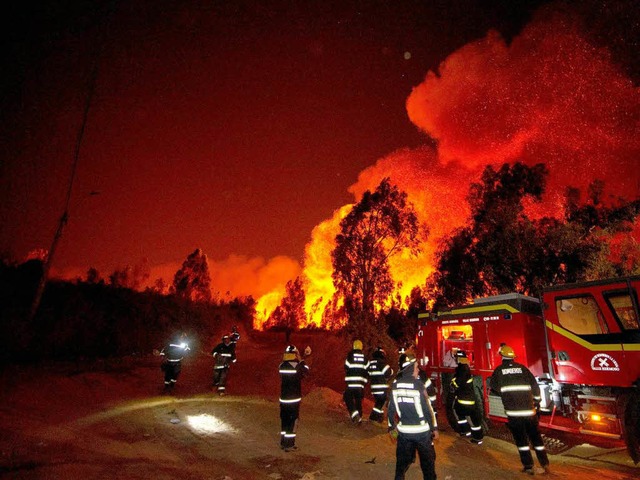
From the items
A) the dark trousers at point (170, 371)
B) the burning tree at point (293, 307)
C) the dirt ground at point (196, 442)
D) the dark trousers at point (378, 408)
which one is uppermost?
the burning tree at point (293, 307)

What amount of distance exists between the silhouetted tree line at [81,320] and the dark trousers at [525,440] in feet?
48.4

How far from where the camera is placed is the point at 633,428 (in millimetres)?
6973

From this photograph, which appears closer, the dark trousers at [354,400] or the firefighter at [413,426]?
the firefighter at [413,426]

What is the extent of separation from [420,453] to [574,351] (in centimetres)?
471

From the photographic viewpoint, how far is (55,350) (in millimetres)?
14797

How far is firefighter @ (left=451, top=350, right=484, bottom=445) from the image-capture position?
8523mm

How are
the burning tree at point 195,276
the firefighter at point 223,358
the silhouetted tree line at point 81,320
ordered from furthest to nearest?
the burning tree at point 195,276, the silhouetted tree line at point 81,320, the firefighter at point 223,358

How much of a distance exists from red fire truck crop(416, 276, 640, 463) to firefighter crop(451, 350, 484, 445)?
0.78 meters

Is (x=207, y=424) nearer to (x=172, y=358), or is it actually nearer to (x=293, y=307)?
(x=172, y=358)

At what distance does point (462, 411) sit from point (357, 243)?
17.3 meters

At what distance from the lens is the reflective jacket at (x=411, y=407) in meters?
5.22

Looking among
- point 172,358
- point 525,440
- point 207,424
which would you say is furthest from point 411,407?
point 172,358

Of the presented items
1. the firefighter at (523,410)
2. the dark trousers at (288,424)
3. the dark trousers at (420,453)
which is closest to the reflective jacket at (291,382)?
the dark trousers at (288,424)

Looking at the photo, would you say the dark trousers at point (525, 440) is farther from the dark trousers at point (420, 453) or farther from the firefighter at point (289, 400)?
the firefighter at point (289, 400)
